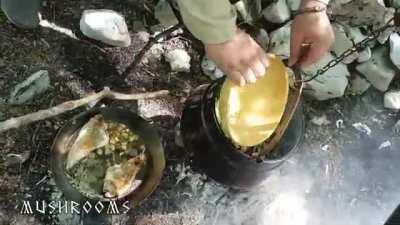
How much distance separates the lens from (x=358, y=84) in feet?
7.34

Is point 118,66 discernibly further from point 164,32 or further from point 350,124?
point 350,124

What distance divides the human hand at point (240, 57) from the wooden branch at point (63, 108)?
633mm

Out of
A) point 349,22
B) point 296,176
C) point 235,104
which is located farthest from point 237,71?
point 349,22

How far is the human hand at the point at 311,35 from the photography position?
152 centimetres

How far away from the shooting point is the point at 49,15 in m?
2.12

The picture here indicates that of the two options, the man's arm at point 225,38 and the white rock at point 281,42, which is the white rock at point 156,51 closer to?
the white rock at point 281,42

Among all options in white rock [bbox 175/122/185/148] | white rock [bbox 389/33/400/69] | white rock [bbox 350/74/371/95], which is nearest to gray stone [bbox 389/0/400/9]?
white rock [bbox 389/33/400/69]

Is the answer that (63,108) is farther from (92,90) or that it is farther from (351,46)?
(351,46)

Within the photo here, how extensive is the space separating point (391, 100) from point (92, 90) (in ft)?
3.27

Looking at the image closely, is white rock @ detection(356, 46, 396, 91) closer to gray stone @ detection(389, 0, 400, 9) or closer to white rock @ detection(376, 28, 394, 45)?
white rock @ detection(376, 28, 394, 45)

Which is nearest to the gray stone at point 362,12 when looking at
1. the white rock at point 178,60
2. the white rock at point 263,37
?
the white rock at point 263,37

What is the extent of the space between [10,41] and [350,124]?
1.13 metres

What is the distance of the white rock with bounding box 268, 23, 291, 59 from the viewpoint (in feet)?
7.02

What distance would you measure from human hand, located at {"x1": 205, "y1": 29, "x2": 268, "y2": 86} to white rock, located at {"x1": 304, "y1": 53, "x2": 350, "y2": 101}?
717 mm
